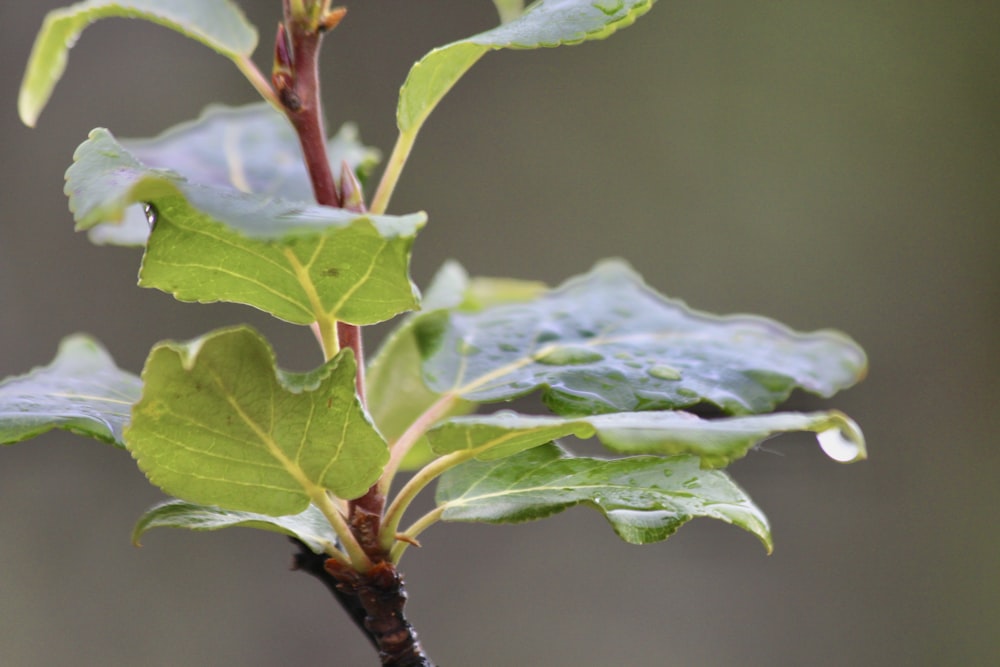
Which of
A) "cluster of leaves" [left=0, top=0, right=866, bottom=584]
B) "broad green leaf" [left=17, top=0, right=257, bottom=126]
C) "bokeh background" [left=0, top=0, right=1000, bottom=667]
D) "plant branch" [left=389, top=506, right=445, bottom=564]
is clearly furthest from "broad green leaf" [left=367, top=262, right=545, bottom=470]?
"bokeh background" [left=0, top=0, right=1000, bottom=667]

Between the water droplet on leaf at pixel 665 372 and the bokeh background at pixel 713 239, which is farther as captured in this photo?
the bokeh background at pixel 713 239

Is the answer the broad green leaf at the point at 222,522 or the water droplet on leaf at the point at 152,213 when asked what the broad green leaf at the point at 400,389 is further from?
the water droplet on leaf at the point at 152,213

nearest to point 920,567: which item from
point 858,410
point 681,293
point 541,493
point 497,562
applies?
point 858,410

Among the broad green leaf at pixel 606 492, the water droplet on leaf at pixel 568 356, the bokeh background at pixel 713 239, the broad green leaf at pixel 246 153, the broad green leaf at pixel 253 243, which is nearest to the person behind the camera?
the broad green leaf at pixel 253 243

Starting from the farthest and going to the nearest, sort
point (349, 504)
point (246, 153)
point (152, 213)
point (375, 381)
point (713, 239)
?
1. point (713, 239)
2. point (246, 153)
3. point (375, 381)
4. point (349, 504)
5. point (152, 213)

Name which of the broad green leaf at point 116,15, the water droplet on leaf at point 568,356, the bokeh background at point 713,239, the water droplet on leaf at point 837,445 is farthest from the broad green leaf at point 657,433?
the bokeh background at point 713,239

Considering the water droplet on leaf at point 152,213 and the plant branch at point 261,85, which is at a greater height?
the plant branch at point 261,85

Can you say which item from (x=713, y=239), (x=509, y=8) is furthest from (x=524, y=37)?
(x=713, y=239)

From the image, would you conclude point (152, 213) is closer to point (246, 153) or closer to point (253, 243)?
point (253, 243)

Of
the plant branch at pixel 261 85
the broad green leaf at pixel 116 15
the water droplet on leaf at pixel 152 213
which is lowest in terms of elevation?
the water droplet on leaf at pixel 152 213
